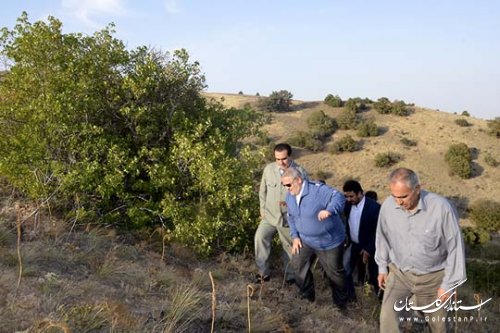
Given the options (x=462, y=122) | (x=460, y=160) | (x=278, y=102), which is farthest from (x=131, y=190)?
(x=462, y=122)

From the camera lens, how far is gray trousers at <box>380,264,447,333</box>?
4.15 m

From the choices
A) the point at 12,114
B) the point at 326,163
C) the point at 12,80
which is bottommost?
the point at 326,163

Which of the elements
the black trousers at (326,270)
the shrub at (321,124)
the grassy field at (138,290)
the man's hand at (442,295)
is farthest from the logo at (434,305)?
the shrub at (321,124)

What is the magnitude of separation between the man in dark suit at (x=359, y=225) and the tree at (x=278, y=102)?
37730mm

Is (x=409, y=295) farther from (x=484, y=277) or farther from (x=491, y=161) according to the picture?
(x=491, y=161)

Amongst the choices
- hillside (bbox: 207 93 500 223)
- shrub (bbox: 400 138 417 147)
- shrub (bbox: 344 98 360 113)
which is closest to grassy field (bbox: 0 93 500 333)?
hillside (bbox: 207 93 500 223)

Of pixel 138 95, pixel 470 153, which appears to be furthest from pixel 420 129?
pixel 138 95

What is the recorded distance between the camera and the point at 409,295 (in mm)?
4352

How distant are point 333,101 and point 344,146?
10160mm

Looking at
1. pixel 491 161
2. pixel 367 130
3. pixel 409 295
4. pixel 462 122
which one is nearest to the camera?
pixel 409 295

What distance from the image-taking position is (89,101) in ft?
26.7

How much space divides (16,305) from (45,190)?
3.71 metres

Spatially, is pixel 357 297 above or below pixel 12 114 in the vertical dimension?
below

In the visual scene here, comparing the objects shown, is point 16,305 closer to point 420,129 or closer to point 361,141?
point 361,141
